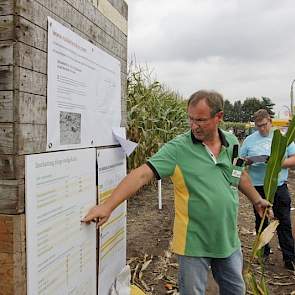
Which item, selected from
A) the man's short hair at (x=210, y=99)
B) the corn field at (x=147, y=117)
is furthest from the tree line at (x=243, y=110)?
the man's short hair at (x=210, y=99)

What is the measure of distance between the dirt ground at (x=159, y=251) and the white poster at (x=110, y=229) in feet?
3.35

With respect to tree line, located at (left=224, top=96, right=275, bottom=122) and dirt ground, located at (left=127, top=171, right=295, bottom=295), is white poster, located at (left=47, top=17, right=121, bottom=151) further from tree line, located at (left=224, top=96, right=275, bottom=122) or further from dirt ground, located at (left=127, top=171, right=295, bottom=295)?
tree line, located at (left=224, top=96, right=275, bottom=122)

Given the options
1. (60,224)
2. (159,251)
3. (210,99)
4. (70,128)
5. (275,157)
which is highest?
(210,99)

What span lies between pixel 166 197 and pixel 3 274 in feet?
22.8

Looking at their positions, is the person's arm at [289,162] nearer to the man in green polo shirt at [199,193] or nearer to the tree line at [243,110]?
the man in green polo shirt at [199,193]

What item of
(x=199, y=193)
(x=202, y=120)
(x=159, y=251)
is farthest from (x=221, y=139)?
(x=159, y=251)

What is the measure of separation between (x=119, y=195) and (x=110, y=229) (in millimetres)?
735

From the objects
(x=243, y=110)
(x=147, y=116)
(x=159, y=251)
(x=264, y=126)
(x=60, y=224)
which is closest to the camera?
(x=60, y=224)

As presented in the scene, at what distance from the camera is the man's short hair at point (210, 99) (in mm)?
2619

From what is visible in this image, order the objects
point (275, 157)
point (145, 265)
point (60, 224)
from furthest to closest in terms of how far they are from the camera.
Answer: point (145, 265) < point (275, 157) < point (60, 224)

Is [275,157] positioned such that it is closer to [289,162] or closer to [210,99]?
[210,99]

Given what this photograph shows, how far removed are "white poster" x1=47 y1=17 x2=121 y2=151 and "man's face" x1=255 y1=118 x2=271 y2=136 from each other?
7.45 feet

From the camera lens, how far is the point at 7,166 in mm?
1884

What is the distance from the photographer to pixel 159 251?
528cm
